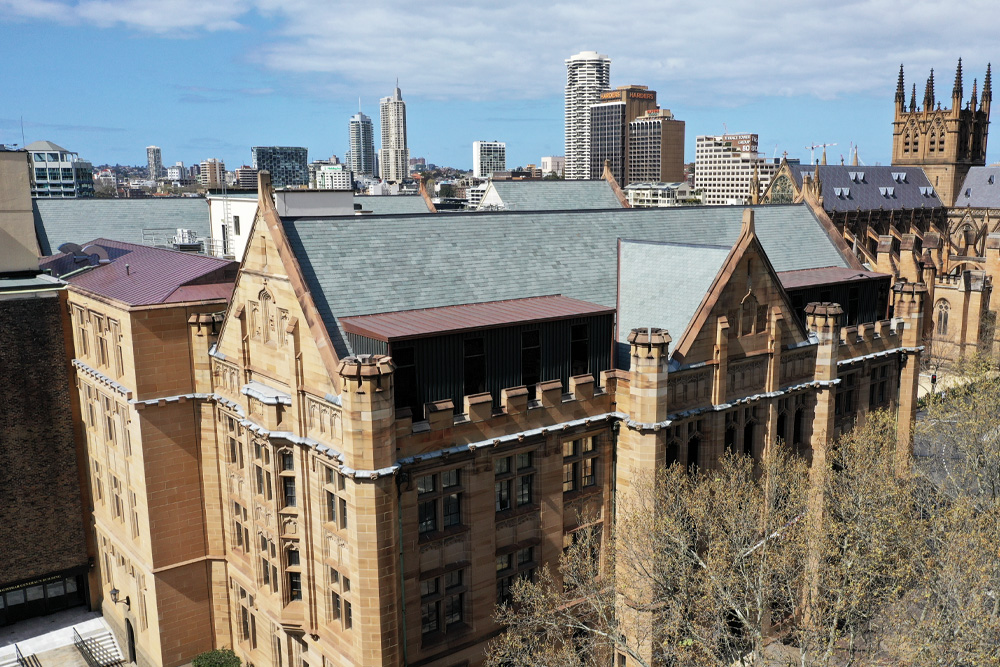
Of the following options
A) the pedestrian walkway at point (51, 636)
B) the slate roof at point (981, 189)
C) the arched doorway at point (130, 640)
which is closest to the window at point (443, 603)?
the arched doorway at point (130, 640)

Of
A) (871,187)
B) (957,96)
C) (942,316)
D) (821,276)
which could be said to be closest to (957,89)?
(957,96)

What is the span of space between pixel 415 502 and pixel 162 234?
52.9 m

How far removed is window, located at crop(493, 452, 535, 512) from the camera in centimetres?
3431

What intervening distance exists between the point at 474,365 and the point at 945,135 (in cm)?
14698

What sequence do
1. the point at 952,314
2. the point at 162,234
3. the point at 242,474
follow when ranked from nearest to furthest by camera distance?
the point at 242,474 < the point at 162,234 < the point at 952,314

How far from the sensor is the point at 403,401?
32.2 meters

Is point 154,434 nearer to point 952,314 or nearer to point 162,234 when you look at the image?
point 162,234

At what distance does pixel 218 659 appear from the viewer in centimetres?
4388

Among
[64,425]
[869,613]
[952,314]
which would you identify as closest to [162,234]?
[64,425]

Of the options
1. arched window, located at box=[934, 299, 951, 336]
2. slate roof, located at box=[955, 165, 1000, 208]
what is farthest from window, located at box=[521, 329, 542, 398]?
slate roof, located at box=[955, 165, 1000, 208]

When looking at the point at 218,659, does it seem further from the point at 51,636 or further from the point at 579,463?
the point at 579,463

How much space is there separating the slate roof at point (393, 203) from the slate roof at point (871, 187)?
68660 mm

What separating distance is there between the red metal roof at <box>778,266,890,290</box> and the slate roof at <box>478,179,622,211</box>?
25686 millimetres

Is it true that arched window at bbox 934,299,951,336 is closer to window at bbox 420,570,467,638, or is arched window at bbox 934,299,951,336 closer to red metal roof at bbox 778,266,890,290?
red metal roof at bbox 778,266,890,290
